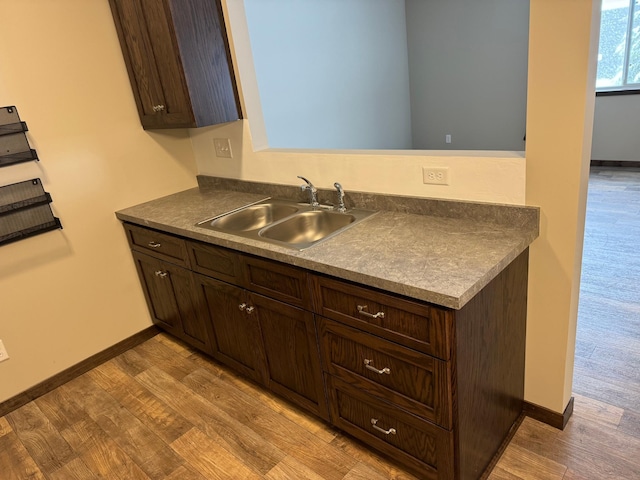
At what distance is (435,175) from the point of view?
183cm

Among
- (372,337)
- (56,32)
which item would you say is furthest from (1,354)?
(372,337)

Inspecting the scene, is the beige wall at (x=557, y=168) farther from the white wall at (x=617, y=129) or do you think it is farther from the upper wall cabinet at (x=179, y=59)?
the white wall at (x=617, y=129)

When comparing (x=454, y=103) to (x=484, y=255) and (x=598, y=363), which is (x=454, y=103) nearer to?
(x=598, y=363)

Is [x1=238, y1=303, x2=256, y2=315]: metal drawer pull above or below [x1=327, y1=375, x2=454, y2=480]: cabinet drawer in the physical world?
above

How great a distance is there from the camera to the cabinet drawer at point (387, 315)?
4.35ft

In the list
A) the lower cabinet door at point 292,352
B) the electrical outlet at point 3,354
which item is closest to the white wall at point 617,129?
the lower cabinet door at point 292,352

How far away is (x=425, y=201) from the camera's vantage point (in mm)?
1895

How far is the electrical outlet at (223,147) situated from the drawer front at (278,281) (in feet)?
3.28

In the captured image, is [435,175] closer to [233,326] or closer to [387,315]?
[387,315]

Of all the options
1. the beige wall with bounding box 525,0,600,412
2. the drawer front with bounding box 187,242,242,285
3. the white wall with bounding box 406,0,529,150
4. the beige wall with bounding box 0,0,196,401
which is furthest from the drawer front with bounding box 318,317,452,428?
the white wall with bounding box 406,0,529,150

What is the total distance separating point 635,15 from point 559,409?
5674 millimetres

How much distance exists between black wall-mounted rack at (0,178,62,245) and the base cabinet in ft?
2.40

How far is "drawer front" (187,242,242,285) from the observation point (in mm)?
1978

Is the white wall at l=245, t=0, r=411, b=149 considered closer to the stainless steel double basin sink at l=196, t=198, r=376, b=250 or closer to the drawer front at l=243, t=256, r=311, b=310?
the stainless steel double basin sink at l=196, t=198, r=376, b=250
